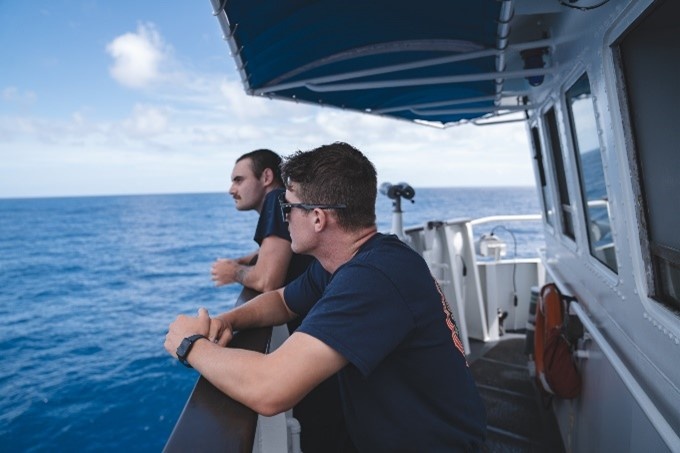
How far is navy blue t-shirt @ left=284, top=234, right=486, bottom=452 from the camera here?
120 cm

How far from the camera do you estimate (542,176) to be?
198 inches

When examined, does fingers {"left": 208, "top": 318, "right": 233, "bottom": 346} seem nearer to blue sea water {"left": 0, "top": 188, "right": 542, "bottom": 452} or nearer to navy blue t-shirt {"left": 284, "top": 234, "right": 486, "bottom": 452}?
navy blue t-shirt {"left": 284, "top": 234, "right": 486, "bottom": 452}

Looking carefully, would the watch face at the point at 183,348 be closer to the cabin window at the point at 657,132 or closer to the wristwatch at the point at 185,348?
the wristwatch at the point at 185,348

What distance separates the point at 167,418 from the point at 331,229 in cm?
1215

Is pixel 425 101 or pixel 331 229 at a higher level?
pixel 425 101

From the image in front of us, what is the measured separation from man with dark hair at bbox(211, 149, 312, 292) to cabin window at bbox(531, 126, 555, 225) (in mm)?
3361

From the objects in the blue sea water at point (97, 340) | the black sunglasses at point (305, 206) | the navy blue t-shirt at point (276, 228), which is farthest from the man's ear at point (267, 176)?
the blue sea water at point (97, 340)

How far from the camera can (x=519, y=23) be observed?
10.8 ft

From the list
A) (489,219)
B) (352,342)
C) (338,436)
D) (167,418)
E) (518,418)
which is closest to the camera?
(352,342)

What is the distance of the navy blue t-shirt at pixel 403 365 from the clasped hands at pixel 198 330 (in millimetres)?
498

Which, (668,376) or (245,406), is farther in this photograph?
(668,376)

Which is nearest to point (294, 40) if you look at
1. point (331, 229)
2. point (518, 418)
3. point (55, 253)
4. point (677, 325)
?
point (331, 229)

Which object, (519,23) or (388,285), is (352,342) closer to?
(388,285)

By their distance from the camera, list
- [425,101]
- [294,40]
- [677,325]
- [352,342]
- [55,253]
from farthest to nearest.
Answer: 1. [55,253]
2. [425,101]
3. [294,40]
4. [677,325]
5. [352,342]
